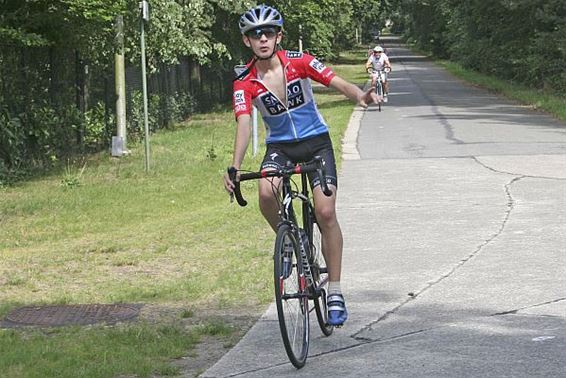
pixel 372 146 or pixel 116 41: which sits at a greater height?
pixel 116 41

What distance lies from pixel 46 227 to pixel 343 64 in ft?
199

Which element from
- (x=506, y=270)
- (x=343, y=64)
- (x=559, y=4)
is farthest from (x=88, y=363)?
(x=343, y=64)

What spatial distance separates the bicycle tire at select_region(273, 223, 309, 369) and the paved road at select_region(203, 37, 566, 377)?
5.1 inches

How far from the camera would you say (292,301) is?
6.21 metres

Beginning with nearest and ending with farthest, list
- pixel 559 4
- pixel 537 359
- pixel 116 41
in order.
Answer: pixel 537 359 < pixel 116 41 < pixel 559 4

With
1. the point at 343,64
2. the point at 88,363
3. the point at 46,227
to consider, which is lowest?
the point at 343,64

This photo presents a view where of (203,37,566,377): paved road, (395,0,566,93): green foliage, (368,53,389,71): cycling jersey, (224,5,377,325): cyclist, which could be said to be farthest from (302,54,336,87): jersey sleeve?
(395,0,566,93): green foliage

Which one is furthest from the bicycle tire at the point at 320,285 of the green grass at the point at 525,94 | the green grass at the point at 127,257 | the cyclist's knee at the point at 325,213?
the green grass at the point at 525,94

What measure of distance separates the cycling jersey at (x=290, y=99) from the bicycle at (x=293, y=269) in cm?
26

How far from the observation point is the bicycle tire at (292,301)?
5891 mm

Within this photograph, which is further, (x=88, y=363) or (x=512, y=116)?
(x=512, y=116)

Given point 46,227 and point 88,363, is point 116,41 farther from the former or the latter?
point 88,363

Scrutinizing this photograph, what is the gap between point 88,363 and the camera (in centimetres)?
628

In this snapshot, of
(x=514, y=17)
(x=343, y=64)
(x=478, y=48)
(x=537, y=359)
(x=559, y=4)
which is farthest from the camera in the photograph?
(x=343, y=64)
